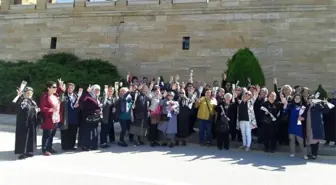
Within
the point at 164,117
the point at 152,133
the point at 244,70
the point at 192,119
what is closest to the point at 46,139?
the point at 152,133

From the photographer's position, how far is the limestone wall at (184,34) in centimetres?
1438

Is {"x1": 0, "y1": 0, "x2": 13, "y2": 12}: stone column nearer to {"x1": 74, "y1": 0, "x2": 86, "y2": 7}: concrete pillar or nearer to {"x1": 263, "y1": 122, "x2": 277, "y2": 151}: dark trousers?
{"x1": 74, "y1": 0, "x2": 86, "y2": 7}: concrete pillar

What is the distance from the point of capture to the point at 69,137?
28.7 ft

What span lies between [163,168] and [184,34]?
10.5 meters

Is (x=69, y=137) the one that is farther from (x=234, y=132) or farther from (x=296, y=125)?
(x=296, y=125)

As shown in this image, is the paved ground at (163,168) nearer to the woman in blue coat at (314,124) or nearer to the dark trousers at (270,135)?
the dark trousers at (270,135)

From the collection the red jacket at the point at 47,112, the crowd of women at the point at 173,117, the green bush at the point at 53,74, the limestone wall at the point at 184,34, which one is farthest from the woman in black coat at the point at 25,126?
the limestone wall at the point at 184,34

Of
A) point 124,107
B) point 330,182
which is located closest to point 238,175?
point 330,182

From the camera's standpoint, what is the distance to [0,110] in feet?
50.1

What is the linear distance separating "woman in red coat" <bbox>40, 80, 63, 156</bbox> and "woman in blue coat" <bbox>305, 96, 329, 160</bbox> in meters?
6.34

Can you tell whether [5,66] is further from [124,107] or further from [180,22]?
[124,107]

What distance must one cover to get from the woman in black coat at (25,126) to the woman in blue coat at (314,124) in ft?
22.3

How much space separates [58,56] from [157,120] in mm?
10012

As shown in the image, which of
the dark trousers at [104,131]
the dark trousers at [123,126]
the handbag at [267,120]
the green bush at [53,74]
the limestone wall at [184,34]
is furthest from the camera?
the green bush at [53,74]
